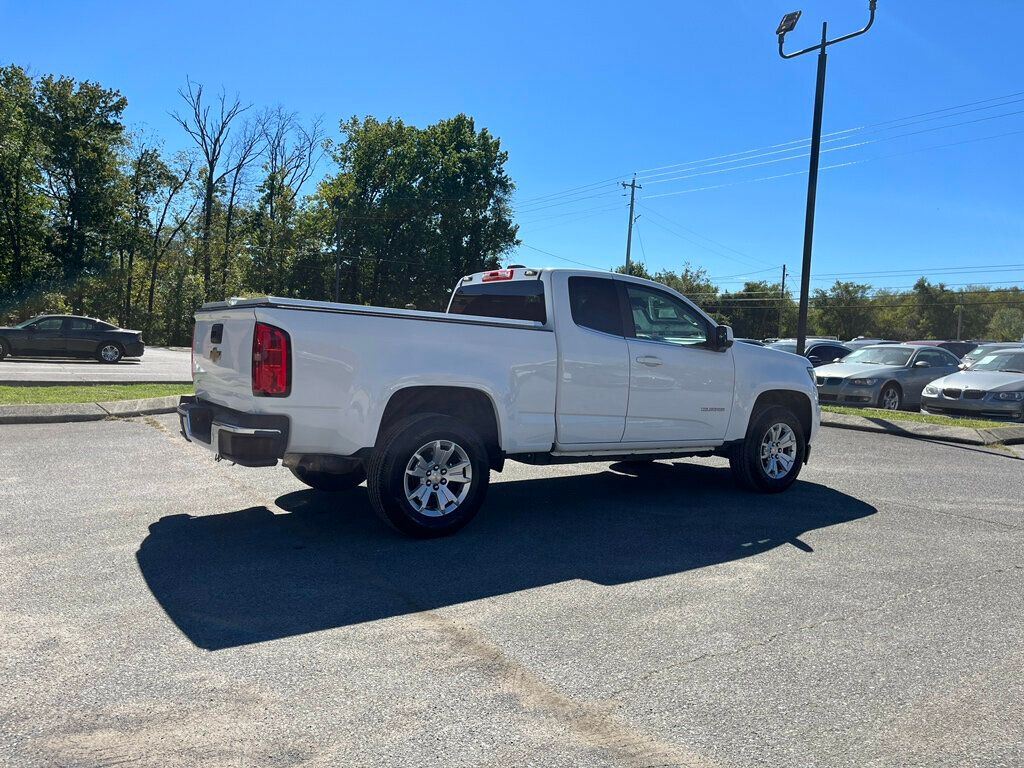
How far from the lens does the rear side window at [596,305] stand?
21.3 ft

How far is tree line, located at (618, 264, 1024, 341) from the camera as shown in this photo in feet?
293

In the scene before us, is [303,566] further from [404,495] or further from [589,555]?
[589,555]

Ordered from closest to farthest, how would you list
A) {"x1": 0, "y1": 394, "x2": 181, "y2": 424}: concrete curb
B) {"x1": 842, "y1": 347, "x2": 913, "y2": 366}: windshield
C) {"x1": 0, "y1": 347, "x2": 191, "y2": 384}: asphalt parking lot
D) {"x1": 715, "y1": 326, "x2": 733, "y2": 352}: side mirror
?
{"x1": 715, "y1": 326, "x2": 733, "y2": 352}: side mirror, {"x1": 0, "y1": 394, "x2": 181, "y2": 424}: concrete curb, {"x1": 0, "y1": 347, "x2": 191, "y2": 384}: asphalt parking lot, {"x1": 842, "y1": 347, "x2": 913, "y2": 366}: windshield

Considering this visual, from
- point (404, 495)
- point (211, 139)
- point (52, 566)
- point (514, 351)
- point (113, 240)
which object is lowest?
point (52, 566)

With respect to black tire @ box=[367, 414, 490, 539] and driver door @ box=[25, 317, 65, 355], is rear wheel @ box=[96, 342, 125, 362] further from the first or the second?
black tire @ box=[367, 414, 490, 539]

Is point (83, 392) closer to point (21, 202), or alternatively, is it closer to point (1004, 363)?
point (1004, 363)

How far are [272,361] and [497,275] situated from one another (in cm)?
264

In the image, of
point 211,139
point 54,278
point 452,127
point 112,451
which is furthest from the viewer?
point 452,127

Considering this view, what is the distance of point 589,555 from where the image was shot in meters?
5.40

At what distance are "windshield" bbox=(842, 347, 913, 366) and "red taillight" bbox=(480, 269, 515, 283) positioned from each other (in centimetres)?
1256

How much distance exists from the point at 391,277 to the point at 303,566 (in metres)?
50.9

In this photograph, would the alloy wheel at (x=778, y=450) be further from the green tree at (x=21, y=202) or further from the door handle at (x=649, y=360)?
the green tree at (x=21, y=202)

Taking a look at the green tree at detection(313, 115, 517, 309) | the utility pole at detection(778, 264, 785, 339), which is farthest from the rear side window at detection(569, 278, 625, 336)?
the utility pole at detection(778, 264, 785, 339)

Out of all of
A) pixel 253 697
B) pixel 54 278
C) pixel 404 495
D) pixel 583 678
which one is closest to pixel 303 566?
pixel 404 495
